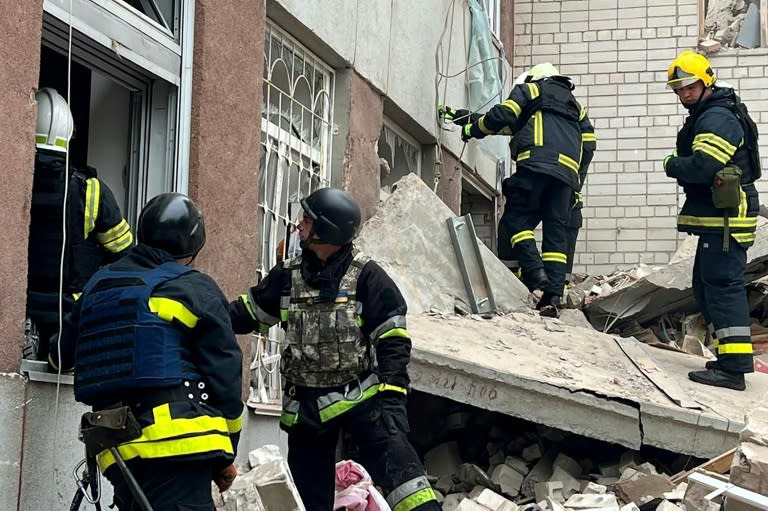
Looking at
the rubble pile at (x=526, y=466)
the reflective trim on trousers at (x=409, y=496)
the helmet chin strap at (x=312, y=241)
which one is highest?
the helmet chin strap at (x=312, y=241)

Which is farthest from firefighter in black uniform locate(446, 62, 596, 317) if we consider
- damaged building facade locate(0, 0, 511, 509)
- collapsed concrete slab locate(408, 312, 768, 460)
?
collapsed concrete slab locate(408, 312, 768, 460)

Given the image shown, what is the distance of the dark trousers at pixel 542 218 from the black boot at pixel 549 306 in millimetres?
42

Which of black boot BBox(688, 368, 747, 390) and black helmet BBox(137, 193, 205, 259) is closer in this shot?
black helmet BBox(137, 193, 205, 259)

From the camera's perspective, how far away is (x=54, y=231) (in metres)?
4.61

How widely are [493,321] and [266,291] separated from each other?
3097 millimetres

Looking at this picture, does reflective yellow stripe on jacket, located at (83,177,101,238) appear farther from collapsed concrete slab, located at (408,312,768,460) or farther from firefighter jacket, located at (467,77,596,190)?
firefighter jacket, located at (467,77,596,190)

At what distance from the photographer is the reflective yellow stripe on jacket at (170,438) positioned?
365 centimetres

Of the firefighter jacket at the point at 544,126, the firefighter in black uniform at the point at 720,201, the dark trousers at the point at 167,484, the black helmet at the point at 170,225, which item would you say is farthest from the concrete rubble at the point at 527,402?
the black helmet at the point at 170,225

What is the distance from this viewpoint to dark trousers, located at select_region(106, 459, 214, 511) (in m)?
3.66

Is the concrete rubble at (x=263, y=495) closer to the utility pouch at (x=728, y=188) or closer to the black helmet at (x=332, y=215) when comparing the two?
the black helmet at (x=332, y=215)

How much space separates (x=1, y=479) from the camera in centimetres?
410

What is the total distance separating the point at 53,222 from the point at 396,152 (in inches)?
217

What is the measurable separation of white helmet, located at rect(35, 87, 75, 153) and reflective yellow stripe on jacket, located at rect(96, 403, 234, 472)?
4.80ft

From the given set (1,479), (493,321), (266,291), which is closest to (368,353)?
(266,291)
